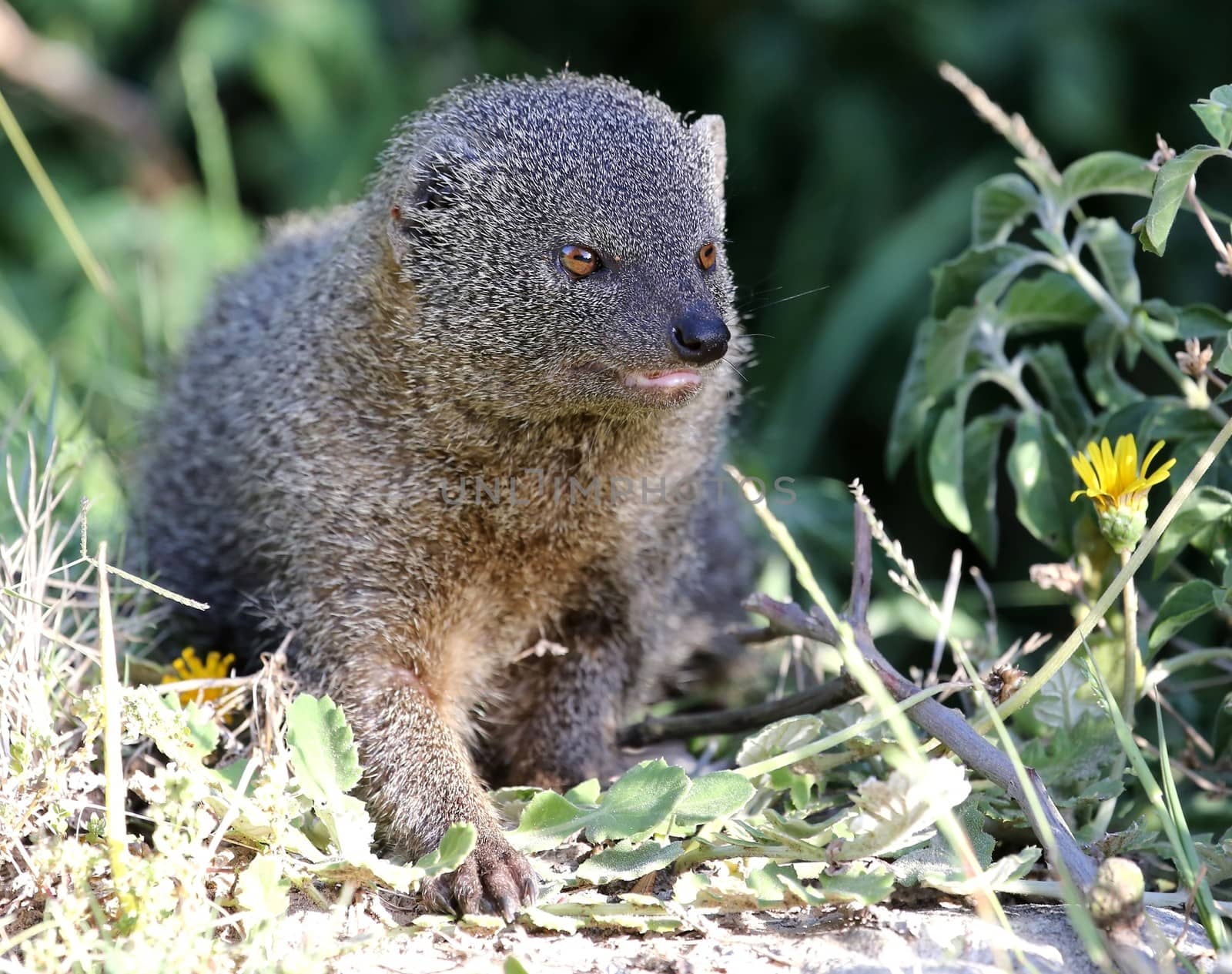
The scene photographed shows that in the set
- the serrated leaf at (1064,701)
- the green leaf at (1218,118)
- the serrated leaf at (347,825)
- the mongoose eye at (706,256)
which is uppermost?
the green leaf at (1218,118)

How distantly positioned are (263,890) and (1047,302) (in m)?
1.54

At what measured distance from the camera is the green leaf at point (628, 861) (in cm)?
169

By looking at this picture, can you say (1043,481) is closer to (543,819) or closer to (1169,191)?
(1169,191)

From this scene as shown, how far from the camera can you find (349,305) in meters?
2.16

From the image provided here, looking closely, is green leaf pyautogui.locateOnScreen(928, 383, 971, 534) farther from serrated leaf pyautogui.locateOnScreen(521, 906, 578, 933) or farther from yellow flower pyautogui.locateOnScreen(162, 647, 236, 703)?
yellow flower pyautogui.locateOnScreen(162, 647, 236, 703)

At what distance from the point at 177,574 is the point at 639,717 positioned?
3.05ft

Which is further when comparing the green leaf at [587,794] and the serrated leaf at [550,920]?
the green leaf at [587,794]

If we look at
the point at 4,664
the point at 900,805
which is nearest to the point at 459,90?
the point at 4,664

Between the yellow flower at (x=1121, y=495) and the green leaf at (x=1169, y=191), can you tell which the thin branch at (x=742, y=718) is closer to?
the yellow flower at (x=1121, y=495)

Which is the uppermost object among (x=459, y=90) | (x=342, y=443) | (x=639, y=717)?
(x=459, y=90)

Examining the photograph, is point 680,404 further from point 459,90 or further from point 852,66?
point 852,66

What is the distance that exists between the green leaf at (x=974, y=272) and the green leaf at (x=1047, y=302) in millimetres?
39

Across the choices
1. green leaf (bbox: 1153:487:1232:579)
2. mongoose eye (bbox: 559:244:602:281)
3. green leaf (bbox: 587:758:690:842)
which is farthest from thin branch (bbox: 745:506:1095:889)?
mongoose eye (bbox: 559:244:602:281)

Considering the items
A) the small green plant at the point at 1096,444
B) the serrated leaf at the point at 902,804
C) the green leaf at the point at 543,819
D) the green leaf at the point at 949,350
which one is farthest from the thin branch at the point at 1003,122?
the green leaf at the point at 543,819
